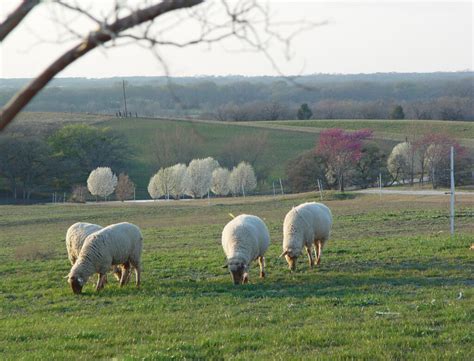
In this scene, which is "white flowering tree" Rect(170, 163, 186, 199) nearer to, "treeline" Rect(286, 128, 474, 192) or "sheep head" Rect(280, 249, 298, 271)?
"treeline" Rect(286, 128, 474, 192)

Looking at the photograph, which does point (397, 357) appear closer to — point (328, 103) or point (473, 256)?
point (473, 256)

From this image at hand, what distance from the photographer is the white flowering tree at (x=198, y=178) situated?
72938 mm

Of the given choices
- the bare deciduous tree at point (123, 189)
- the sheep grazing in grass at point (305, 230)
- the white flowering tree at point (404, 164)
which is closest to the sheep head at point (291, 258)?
the sheep grazing in grass at point (305, 230)

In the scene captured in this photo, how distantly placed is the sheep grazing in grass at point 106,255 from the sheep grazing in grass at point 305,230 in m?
3.43

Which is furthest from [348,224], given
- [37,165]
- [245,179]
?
[37,165]

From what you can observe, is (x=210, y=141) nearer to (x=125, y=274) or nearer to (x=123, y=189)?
(x=123, y=189)

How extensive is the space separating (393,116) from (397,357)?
116541 millimetres

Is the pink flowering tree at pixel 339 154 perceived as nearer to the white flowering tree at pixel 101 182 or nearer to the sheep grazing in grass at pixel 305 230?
the white flowering tree at pixel 101 182

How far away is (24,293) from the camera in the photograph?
1622 cm

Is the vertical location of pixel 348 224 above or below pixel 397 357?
below

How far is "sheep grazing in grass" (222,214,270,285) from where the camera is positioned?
52.4ft

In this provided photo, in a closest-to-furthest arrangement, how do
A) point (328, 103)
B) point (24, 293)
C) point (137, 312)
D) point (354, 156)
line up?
point (137, 312), point (24, 293), point (354, 156), point (328, 103)

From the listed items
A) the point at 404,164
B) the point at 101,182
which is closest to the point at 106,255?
the point at 404,164

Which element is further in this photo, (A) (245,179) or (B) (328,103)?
(B) (328,103)
